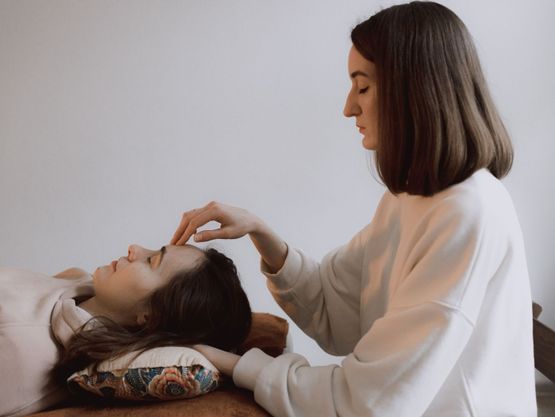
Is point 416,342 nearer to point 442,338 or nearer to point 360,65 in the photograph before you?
point 442,338

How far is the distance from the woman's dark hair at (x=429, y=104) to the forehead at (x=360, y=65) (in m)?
0.02

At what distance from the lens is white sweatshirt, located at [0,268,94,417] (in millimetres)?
1220

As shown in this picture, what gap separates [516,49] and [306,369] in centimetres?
171

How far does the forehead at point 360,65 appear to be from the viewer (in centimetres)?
130

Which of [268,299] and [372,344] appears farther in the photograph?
[268,299]

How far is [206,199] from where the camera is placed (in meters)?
2.38

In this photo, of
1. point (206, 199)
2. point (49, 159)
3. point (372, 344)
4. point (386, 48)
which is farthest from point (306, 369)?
point (49, 159)

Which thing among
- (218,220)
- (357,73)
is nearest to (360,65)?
(357,73)

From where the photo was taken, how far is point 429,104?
1205mm

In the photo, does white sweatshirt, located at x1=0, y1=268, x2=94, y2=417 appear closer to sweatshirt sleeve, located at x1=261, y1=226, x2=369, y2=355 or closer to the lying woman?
the lying woman

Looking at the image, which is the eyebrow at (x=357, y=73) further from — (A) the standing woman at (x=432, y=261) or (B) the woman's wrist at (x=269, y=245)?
(B) the woman's wrist at (x=269, y=245)

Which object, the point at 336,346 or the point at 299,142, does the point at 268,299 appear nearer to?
the point at 299,142

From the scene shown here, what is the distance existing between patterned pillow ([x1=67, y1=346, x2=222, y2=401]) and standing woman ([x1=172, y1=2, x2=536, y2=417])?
0.24ft

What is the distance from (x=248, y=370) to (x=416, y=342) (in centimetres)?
33
